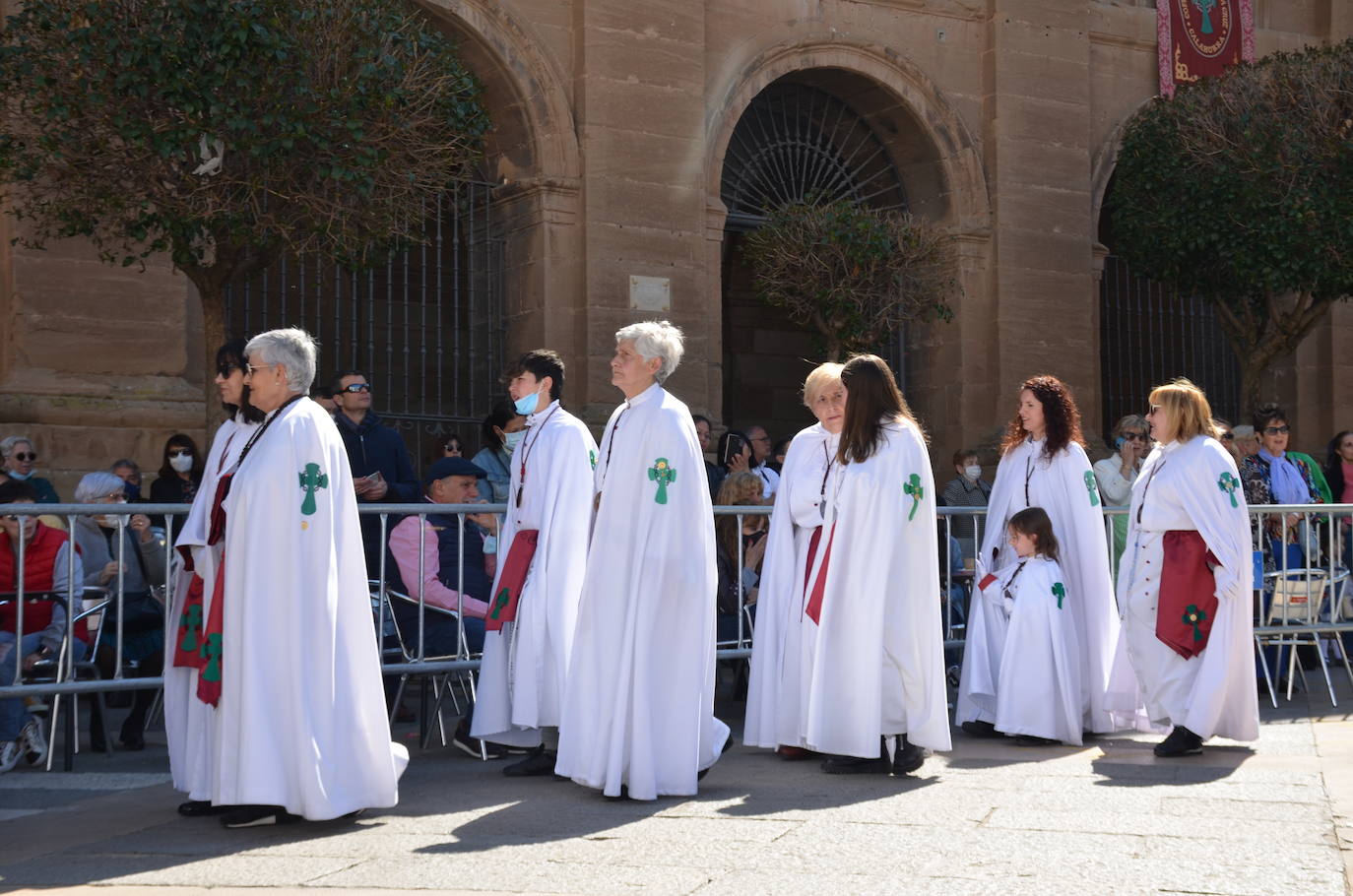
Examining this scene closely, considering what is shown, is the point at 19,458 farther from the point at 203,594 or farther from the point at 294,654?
the point at 294,654

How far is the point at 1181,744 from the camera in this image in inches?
318

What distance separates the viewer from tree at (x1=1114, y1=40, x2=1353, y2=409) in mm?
15883

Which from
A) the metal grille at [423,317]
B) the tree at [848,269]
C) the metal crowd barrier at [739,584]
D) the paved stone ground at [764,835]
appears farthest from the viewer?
the metal grille at [423,317]

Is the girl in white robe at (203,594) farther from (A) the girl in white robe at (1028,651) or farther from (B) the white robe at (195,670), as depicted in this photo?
(A) the girl in white robe at (1028,651)

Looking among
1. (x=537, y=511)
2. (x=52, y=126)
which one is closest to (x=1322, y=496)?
(x=537, y=511)

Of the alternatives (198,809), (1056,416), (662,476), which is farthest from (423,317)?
(198,809)

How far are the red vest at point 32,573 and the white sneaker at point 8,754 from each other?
19.0 inches

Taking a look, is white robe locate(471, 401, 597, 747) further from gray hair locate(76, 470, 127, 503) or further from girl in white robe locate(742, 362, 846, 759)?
gray hair locate(76, 470, 127, 503)

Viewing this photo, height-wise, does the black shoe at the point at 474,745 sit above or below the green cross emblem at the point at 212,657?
below

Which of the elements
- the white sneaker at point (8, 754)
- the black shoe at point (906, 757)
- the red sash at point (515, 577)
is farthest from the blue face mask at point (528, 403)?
the white sneaker at point (8, 754)

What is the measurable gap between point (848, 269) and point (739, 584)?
585cm

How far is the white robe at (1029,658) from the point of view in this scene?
27.8 ft

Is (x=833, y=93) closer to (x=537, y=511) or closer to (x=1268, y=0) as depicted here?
(x=1268, y=0)

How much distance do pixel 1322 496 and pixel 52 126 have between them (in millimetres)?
8879
